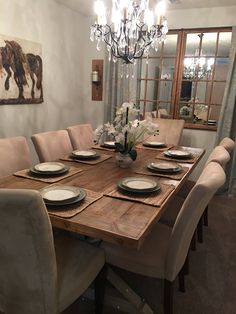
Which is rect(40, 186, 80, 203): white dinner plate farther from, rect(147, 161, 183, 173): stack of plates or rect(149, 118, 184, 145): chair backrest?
rect(149, 118, 184, 145): chair backrest

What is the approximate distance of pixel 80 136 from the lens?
10.2ft

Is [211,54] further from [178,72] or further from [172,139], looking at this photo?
[172,139]

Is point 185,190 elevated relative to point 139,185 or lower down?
lower down

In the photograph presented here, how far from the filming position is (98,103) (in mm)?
4586

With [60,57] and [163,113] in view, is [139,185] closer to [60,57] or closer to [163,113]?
[163,113]

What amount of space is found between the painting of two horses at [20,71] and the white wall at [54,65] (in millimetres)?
98

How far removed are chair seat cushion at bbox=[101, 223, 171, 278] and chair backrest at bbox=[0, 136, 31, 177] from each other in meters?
1.03

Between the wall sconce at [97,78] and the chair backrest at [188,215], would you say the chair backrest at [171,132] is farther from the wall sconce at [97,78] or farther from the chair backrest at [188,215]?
the chair backrest at [188,215]

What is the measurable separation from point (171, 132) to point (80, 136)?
1.29 m

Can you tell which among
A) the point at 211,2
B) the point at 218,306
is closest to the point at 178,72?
the point at 211,2

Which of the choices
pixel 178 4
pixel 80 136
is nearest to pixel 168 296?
pixel 80 136

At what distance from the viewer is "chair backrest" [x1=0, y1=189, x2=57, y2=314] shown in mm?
986

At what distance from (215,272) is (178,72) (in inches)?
111

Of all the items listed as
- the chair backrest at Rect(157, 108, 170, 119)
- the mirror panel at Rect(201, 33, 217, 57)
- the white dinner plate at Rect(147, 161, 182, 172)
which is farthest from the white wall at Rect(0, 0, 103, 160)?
the white dinner plate at Rect(147, 161, 182, 172)
